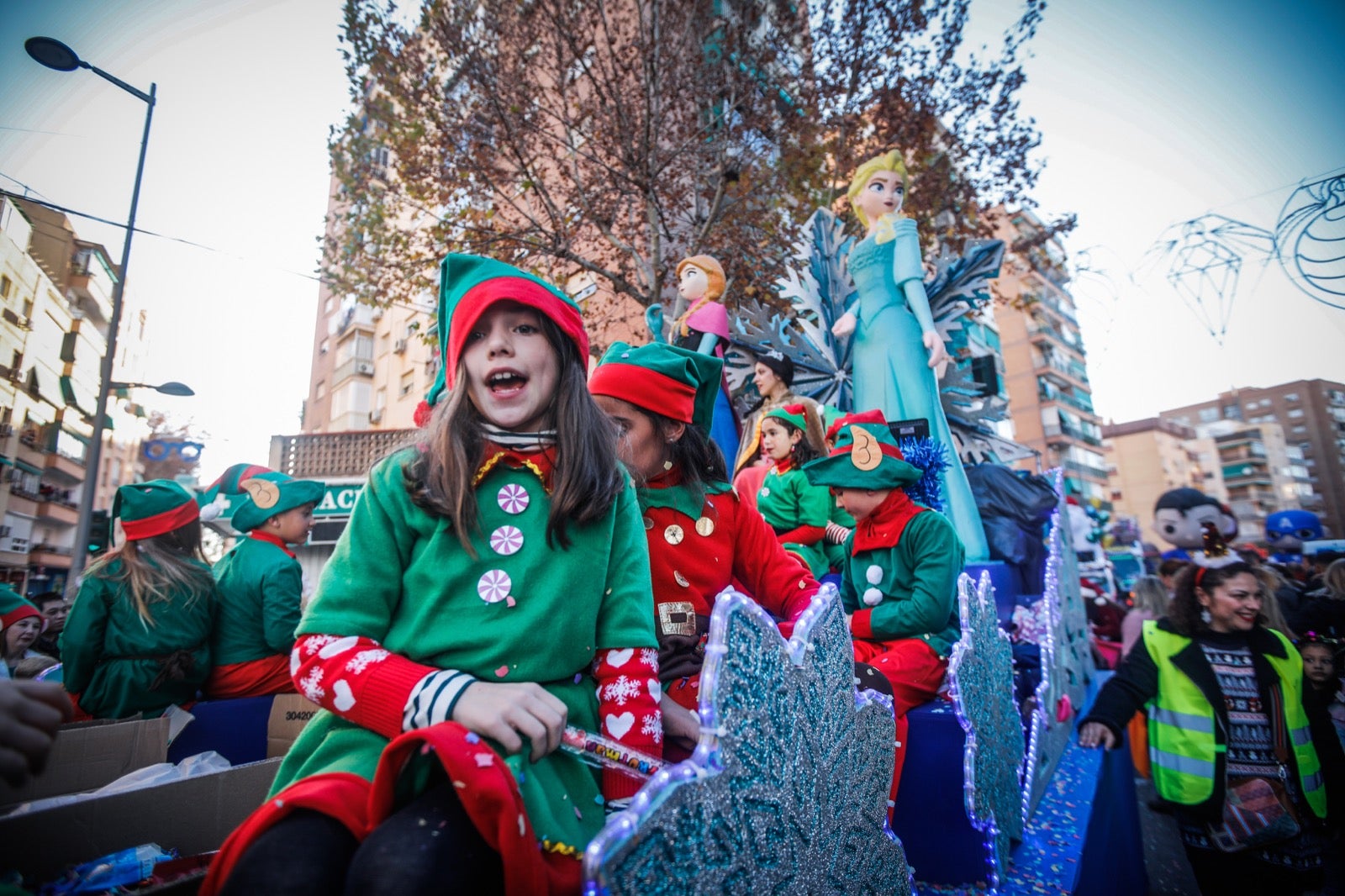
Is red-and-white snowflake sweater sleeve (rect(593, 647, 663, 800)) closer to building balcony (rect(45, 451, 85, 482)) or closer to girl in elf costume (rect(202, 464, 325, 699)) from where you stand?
girl in elf costume (rect(202, 464, 325, 699))

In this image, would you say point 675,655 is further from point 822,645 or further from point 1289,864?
point 1289,864

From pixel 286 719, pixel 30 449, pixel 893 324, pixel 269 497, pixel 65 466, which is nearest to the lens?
pixel 286 719

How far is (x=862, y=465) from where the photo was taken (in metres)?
2.66

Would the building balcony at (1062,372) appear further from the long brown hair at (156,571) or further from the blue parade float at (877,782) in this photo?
the long brown hair at (156,571)

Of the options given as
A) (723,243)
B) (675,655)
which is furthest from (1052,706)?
(723,243)

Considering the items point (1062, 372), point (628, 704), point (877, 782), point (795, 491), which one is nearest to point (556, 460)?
point (628, 704)

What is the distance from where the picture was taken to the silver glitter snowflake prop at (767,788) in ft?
2.77

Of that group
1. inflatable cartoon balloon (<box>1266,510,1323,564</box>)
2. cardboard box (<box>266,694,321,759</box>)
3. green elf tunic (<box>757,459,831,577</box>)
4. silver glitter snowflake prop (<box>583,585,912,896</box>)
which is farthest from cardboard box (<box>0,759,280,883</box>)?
inflatable cartoon balloon (<box>1266,510,1323,564</box>)

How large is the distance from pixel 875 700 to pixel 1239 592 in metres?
2.11

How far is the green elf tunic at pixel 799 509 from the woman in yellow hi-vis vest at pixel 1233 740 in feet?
4.88

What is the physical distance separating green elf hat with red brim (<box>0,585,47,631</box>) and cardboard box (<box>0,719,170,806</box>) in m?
2.66

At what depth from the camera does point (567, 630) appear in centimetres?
124

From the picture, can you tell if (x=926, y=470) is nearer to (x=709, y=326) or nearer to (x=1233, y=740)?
(x=1233, y=740)

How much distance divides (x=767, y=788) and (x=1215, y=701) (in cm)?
258
